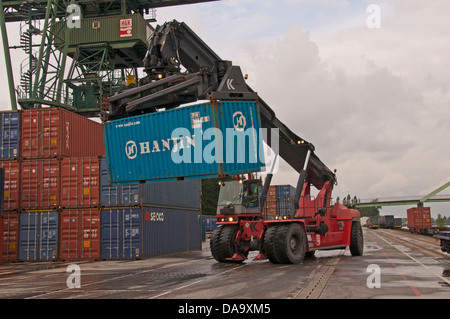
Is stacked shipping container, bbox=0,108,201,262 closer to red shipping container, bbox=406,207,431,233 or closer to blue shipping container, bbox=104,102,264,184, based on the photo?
blue shipping container, bbox=104,102,264,184

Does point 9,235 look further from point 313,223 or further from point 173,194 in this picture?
point 313,223

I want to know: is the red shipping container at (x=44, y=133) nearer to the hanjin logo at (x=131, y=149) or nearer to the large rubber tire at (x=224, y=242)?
the hanjin logo at (x=131, y=149)

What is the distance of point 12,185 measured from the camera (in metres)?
23.0

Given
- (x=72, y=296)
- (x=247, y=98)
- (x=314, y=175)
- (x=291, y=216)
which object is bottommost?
(x=72, y=296)

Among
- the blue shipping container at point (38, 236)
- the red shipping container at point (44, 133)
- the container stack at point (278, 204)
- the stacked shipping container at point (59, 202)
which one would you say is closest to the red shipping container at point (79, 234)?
the stacked shipping container at point (59, 202)

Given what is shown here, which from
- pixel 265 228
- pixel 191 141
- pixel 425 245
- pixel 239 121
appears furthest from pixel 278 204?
pixel 425 245

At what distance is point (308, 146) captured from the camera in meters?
17.2

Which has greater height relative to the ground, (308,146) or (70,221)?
(308,146)

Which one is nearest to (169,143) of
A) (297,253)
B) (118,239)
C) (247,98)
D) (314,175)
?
(247,98)

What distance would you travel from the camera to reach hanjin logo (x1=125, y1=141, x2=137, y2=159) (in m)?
13.7

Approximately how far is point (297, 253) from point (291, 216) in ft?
4.40
